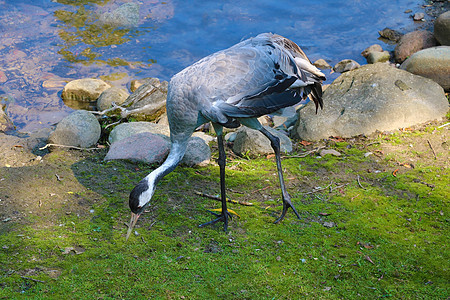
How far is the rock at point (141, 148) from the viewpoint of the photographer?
17.2 ft

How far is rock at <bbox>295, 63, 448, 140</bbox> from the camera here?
5727 mm

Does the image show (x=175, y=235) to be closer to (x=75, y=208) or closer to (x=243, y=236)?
(x=243, y=236)

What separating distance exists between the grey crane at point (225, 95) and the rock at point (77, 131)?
2.30 meters

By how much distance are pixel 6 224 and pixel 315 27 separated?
8.59 meters

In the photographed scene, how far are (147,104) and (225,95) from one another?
328 cm

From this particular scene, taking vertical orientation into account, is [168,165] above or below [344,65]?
above

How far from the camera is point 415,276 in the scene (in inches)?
131

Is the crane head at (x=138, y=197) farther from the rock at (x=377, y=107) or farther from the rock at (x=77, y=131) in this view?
the rock at (x=377, y=107)

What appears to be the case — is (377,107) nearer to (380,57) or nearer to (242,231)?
(242,231)

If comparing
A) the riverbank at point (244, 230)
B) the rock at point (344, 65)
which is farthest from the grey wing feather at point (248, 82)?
the rock at point (344, 65)

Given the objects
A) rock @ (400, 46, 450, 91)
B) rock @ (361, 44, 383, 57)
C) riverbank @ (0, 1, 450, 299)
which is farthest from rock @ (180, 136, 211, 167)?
rock @ (361, 44, 383, 57)

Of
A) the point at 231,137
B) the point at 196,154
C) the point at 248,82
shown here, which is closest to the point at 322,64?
the point at 231,137

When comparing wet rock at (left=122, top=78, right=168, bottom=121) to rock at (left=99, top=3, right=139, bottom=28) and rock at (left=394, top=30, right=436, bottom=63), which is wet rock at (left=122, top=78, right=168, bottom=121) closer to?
rock at (left=99, top=3, right=139, bottom=28)

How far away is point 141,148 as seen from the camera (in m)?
5.34
